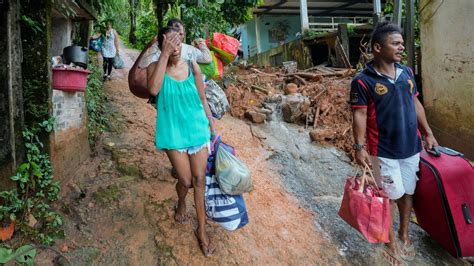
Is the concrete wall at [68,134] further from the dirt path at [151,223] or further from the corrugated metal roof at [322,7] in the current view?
the corrugated metal roof at [322,7]

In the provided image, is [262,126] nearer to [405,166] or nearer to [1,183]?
[405,166]

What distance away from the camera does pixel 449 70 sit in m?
5.08

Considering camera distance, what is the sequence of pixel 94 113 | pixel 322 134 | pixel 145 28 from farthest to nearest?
pixel 145 28 → pixel 322 134 → pixel 94 113

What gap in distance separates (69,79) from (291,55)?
41.8ft

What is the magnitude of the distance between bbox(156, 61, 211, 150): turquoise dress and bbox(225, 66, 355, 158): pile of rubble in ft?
11.6

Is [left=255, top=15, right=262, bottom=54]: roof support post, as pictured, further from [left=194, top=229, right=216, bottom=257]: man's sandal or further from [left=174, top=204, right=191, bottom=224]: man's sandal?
[left=194, top=229, right=216, bottom=257]: man's sandal

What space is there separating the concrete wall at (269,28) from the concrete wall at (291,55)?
4.71ft

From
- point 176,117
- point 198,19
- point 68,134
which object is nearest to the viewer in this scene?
point 176,117

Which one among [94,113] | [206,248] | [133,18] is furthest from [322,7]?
[206,248]

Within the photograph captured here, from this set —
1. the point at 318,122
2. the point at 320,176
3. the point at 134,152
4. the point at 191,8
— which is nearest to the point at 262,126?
the point at 318,122

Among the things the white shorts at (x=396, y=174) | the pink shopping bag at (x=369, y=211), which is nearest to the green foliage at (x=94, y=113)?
the pink shopping bag at (x=369, y=211)

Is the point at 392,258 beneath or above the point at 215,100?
beneath

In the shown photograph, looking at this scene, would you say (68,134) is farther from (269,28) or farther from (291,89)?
(269,28)

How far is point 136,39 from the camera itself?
1817 centimetres
